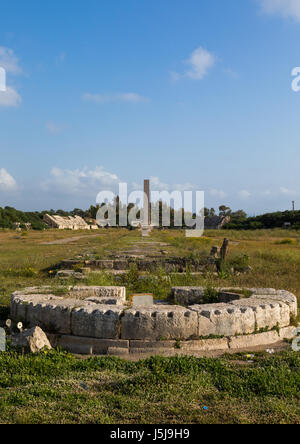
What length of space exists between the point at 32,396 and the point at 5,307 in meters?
4.12

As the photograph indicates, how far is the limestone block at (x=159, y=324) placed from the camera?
5.48m

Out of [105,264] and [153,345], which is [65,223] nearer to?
[105,264]

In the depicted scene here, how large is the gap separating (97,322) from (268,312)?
267 centimetres

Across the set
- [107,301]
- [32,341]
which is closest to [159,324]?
[107,301]

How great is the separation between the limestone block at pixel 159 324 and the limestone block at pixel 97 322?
143 mm

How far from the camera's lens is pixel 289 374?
4.15 meters

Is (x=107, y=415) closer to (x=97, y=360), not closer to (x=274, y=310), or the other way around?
(x=97, y=360)

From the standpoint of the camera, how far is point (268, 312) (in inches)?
237

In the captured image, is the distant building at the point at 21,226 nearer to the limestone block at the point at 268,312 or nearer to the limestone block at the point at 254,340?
the limestone block at the point at 268,312

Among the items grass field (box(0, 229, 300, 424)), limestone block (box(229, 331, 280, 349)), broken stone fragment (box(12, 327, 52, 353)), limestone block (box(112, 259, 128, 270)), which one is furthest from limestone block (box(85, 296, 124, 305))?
limestone block (box(112, 259, 128, 270))

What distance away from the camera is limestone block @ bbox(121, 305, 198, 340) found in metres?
5.48

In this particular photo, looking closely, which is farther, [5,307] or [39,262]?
[39,262]

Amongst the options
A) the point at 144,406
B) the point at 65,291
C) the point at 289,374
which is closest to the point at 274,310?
the point at 289,374

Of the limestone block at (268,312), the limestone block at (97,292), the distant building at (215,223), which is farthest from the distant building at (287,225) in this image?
the limestone block at (268,312)
